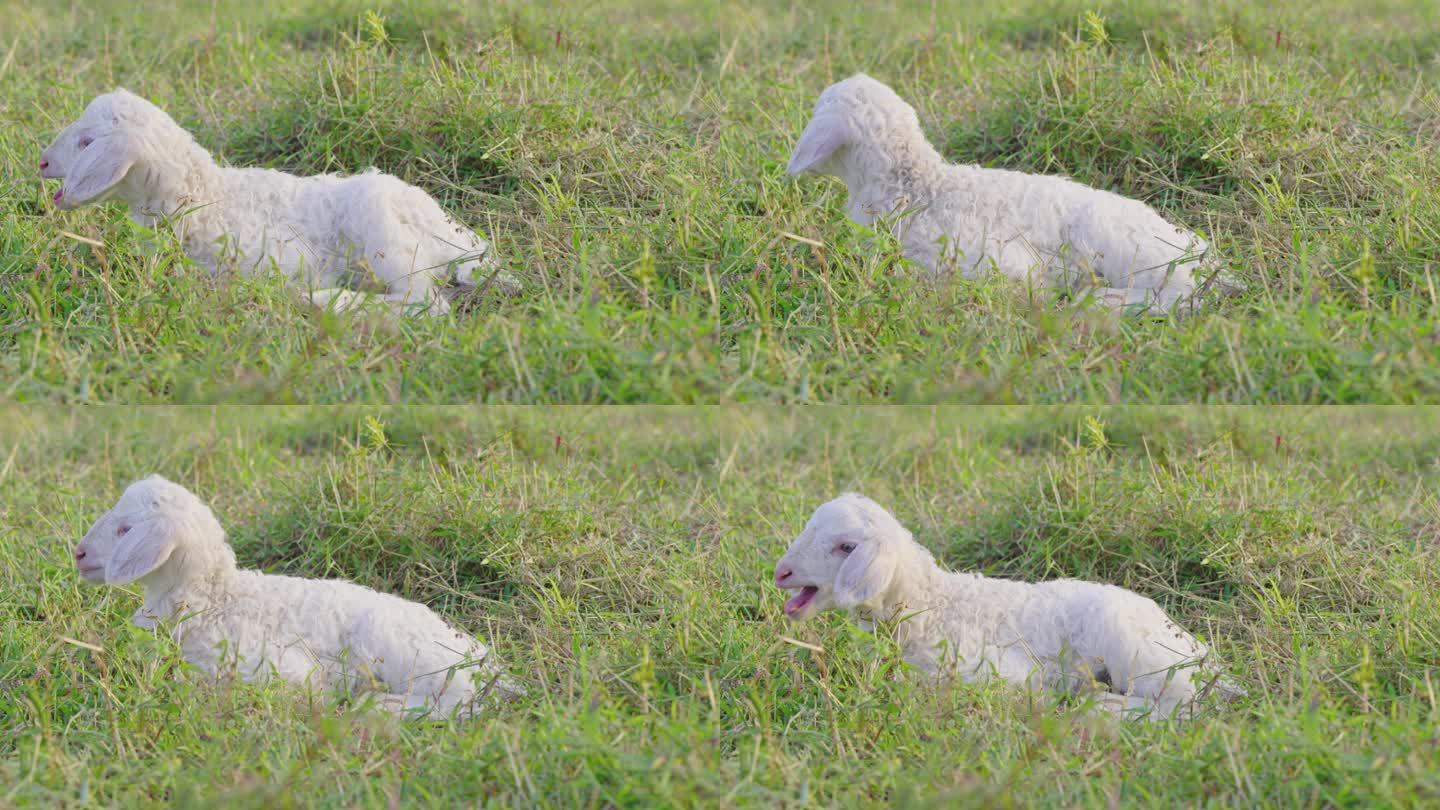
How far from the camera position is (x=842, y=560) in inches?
208

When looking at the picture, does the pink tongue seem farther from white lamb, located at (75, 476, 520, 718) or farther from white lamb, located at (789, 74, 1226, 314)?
white lamb, located at (789, 74, 1226, 314)

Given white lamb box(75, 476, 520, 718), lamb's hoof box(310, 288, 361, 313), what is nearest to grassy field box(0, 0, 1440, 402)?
lamb's hoof box(310, 288, 361, 313)

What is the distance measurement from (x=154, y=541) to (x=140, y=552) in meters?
0.05

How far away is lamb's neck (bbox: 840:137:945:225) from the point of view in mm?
5789

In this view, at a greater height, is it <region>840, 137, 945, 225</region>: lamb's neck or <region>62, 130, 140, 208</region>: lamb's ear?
<region>62, 130, 140, 208</region>: lamb's ear

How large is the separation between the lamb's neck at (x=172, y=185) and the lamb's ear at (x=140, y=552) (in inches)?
40.1

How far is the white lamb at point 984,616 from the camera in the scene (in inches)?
206

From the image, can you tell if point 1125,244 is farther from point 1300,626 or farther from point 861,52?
point 861,52

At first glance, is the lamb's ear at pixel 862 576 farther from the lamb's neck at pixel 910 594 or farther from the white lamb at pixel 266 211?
the white lamb at pixel 266 211

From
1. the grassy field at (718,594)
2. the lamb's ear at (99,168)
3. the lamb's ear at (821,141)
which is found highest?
the lamb's ear at (99,168)

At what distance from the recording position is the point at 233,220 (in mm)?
5793

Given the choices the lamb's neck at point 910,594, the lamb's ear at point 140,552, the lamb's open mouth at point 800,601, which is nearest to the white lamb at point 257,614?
the lamb's ear at point 140,552

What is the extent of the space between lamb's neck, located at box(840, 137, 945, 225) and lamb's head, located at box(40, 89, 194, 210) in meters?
2.20

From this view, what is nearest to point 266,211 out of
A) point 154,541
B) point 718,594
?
point 154,541
